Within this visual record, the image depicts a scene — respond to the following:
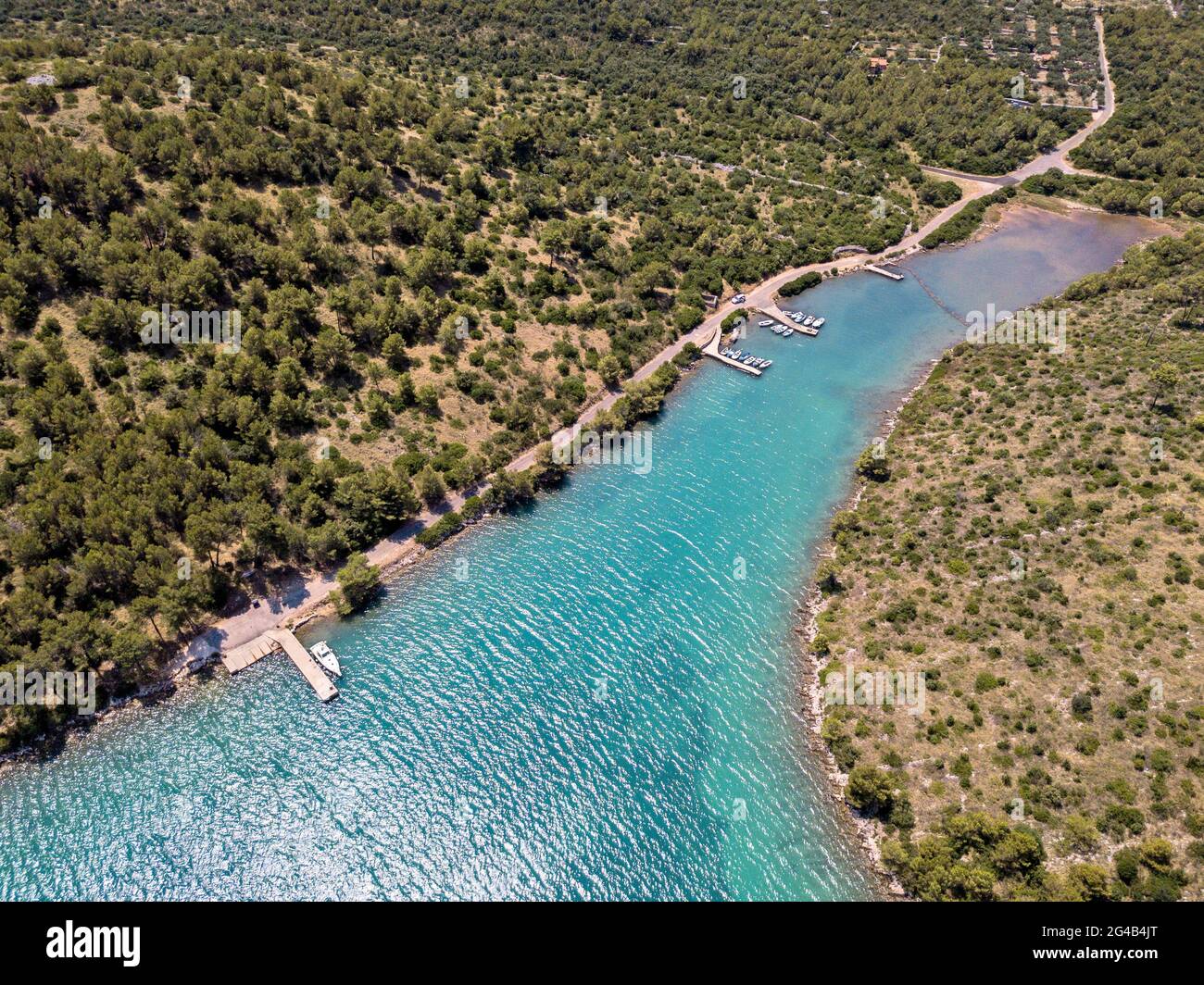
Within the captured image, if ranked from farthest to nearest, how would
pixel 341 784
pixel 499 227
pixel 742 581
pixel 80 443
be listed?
pixel 499 227, pixel 742 581, pixel 80 443, pixel 341 784

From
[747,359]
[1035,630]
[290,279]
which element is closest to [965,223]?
[747,359]

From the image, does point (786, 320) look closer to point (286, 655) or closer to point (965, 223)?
point (965, 223)

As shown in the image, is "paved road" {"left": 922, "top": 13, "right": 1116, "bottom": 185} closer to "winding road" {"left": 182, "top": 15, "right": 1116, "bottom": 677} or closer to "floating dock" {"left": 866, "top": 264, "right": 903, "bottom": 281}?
"winding road" {"left": 182, "top": 15, "right": 1116, "bottom": 677}

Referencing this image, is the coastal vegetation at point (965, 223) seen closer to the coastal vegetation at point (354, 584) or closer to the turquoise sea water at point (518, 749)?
the turquoise sea water at point (518, 749)

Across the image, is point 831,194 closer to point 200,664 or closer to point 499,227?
point 499,227

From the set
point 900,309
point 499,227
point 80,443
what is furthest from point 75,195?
point 900,309
